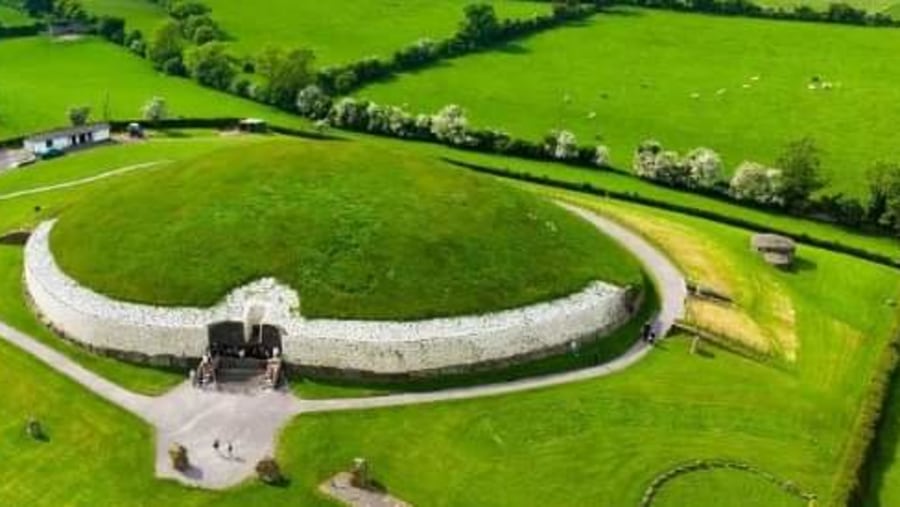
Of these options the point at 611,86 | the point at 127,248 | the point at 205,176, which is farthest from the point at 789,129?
the point at 127,248

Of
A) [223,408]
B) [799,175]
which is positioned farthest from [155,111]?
[799,175]

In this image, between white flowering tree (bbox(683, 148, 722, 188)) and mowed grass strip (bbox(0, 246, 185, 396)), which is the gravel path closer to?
mowed grass strip (bbox(0, 246, 185, 396))

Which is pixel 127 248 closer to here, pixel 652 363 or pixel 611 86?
pixel 652 363

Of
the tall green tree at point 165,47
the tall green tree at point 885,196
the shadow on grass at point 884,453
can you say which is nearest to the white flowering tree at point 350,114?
the tall green tree at point 165,47

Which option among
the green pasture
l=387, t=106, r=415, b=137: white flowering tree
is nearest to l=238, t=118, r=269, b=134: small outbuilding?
l=387, t=106, r=415, b=137: white flowering tree

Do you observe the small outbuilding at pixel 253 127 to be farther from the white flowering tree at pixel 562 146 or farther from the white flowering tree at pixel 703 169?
the white flowering tree at pixel 703 169

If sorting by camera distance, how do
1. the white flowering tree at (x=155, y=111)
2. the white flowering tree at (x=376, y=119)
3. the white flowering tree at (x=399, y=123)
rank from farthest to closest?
the white flowering tree at (x=376, y=119) < the white flowering tree at (x=155, y=111) < the white flowering tree at (x=399, y=123)
